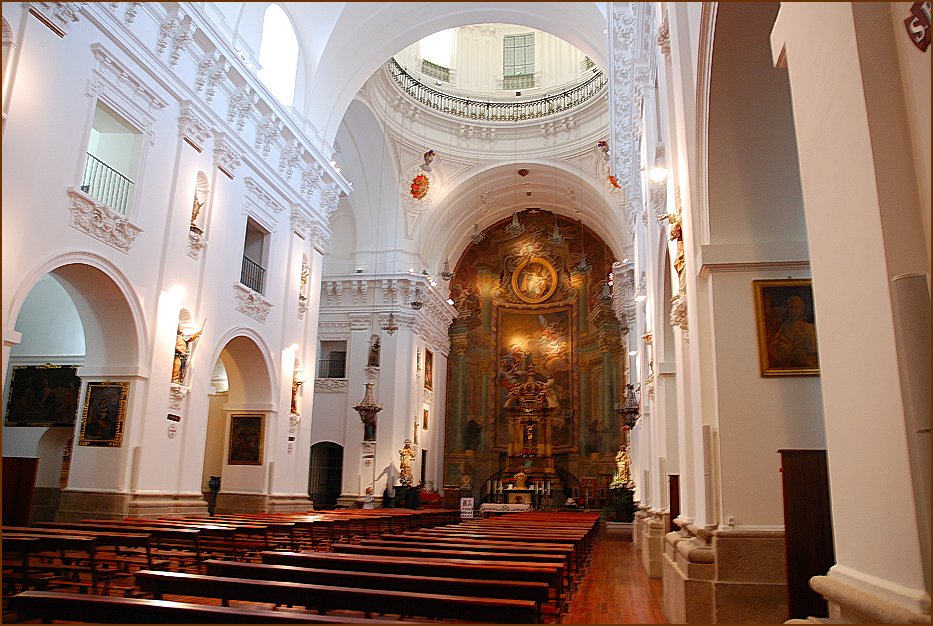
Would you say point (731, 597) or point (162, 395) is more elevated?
point (162, 395)

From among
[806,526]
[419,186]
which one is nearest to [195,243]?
[806,526]

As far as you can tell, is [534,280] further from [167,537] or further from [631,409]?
[167,537]

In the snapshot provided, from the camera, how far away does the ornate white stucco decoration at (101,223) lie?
9.23 metres

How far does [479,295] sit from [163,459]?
755 inches

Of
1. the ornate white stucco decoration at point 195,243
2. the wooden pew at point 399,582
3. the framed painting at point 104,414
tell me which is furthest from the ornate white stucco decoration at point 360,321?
the wooden pew at point 399,582

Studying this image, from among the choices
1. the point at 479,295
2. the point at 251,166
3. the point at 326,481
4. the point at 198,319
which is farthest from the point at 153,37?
the point at 479,295

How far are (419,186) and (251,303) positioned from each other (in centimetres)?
1112

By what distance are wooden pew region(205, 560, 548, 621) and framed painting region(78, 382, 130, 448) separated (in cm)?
680

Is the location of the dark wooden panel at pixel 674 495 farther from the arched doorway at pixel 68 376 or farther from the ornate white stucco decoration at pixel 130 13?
the ornate white stucco decoration at pixel 130 13

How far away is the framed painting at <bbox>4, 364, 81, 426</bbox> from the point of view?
513 inches

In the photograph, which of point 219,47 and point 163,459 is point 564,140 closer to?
point 219,47

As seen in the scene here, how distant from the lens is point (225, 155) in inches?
512

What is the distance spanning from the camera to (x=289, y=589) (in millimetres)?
3645

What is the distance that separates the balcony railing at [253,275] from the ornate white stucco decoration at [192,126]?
2.87m
